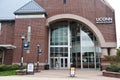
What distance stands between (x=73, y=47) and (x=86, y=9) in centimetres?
918

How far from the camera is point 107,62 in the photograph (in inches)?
1553

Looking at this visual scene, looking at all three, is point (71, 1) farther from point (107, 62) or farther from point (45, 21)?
point (107, 62)

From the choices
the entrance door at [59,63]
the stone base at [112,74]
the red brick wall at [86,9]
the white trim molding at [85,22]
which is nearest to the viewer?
the stone base at [112,74]

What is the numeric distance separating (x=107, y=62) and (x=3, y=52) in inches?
847

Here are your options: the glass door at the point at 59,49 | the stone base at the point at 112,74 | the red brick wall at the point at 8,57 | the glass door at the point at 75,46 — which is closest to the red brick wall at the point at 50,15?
the red brick wall at the point at 8,57

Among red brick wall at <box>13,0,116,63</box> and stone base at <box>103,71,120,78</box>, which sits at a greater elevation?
red brick wall at <box>13,0,116,63</box>

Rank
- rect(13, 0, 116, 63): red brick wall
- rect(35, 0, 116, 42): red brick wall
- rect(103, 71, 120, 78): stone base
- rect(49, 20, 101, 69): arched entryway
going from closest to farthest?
rect(103, 71, 120, 78): stone base, rect(13, 0, 116, 63): red brick wall, rect(35, 0, 116, 42): red brick wall, rect(49, 20, 101, 69): arched entryway

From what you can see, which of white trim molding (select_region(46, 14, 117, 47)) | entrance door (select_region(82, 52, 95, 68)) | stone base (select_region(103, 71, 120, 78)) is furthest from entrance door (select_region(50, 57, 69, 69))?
stone base (select_region(103, 71, 120, 78))

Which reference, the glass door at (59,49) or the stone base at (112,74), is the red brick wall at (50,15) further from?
the stone base at (112,74)

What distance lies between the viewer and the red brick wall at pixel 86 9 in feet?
151

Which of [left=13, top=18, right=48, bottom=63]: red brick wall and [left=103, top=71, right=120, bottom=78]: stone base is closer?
[left=103, top=71, right=120, bottom=78]: stone base

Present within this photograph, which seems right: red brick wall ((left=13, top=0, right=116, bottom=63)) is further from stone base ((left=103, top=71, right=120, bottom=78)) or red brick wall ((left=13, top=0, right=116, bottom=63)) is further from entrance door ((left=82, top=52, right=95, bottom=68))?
stone base ((left=103, top=71, right=120, bottom=78))

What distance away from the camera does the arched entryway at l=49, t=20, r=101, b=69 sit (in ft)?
158

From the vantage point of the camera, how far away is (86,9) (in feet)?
153
